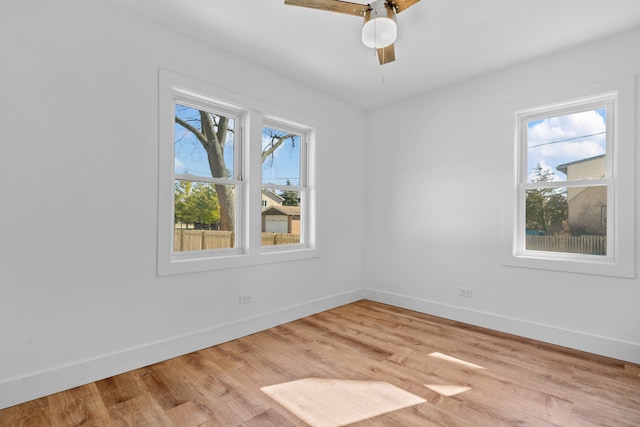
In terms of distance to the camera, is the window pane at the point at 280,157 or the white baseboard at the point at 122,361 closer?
the white baseboard at the point at 122,361

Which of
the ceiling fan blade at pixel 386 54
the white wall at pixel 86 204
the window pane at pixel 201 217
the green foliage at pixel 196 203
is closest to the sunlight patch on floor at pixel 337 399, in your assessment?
the white wall at pixel 86 204

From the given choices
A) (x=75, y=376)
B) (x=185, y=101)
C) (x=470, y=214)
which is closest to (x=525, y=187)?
(x=470, y=214)

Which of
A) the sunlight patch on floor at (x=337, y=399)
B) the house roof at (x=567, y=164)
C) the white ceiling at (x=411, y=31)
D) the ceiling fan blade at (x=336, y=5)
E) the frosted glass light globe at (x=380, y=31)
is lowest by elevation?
the sunlight patch on floor at (x=337, y=399)

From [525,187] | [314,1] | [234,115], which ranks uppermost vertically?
[314,1]

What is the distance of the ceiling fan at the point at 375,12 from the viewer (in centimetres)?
181

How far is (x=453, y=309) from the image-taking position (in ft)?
11.8

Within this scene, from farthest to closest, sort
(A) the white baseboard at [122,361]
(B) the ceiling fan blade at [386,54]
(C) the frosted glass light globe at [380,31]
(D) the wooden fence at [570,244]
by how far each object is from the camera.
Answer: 1. (D) the wooden fence at [570,244]
2. (B) the ceiling fan blade at [386,54]
3. (A) the white baseboard at [122,361]
4. (C) the frosted glass light globe at [380,31]

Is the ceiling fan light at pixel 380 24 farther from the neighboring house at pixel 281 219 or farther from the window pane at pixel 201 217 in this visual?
the neighboring house at pixel 281 219

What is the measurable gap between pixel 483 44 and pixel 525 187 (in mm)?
1459

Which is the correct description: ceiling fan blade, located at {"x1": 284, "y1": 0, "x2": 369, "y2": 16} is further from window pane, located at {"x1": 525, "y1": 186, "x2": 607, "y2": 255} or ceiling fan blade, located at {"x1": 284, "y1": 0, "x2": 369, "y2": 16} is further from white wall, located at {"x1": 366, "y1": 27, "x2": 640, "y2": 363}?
window pane, located at {"x1": 525, "y1": 186, "x2": 607, "y2": 255}

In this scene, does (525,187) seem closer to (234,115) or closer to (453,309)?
(453,309)

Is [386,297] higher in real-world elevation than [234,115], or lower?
lower

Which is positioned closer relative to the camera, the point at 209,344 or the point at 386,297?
the point at 209,344

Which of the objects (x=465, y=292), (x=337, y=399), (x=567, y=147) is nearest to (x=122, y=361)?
(x=337, y=399)
